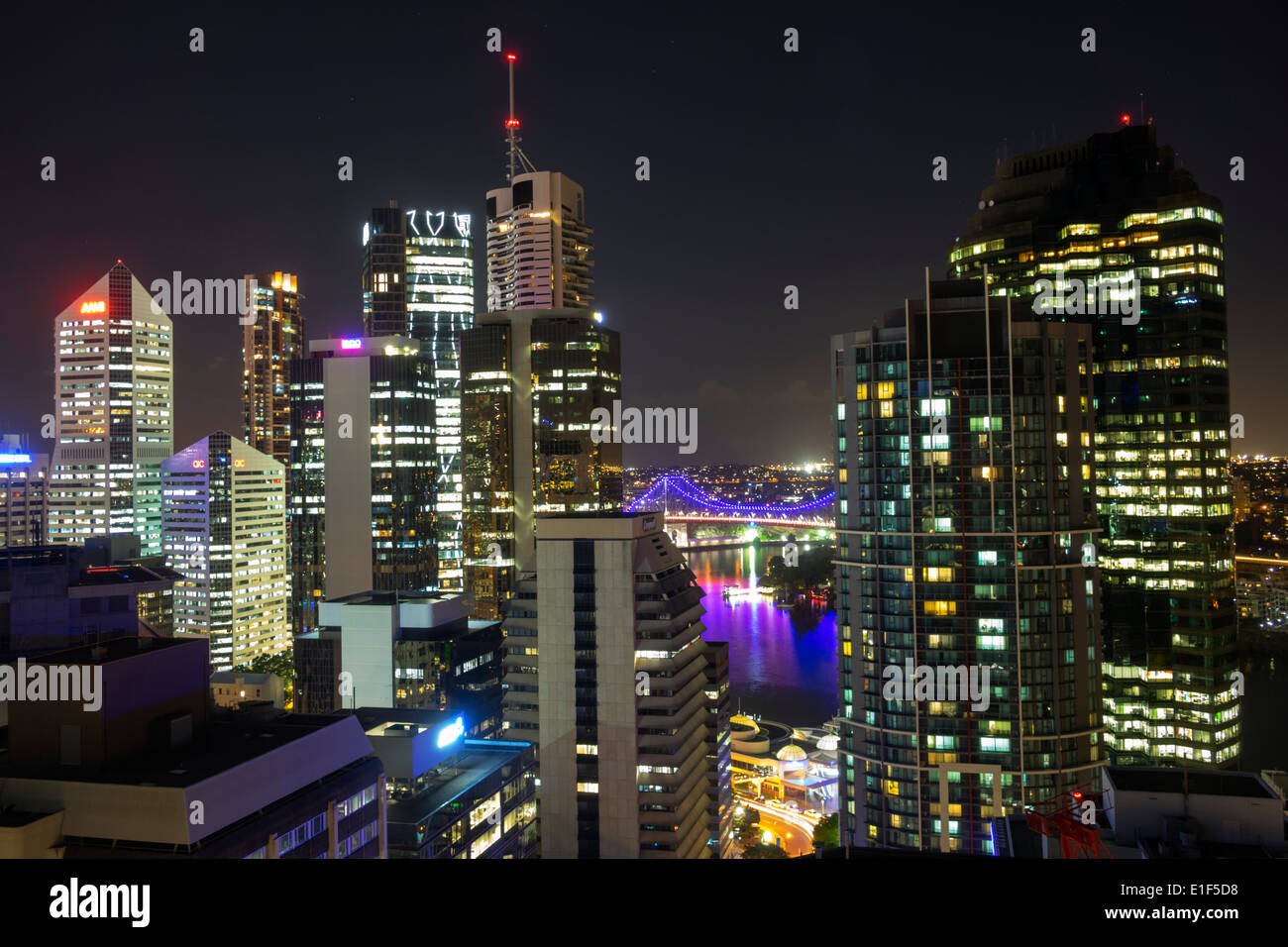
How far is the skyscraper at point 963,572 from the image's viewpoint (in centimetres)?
1703

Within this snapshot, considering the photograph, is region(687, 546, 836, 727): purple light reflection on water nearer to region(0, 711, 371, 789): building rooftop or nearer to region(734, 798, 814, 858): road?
region(734, 798, 814, 858): road

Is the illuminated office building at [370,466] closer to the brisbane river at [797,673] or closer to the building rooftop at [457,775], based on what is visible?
the brisbane river at [797,673]

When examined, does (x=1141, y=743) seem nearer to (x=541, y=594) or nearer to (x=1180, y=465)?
(x=1180, y=465)

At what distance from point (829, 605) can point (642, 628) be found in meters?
30.8

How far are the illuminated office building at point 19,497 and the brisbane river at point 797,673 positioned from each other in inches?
1302

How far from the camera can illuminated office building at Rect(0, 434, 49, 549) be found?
41.3 m

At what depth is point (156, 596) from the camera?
42.5 metres

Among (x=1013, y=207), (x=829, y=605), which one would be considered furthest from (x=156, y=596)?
(x=1013, y=207)

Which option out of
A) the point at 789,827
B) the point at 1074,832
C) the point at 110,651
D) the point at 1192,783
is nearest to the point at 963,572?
the point at 1192,783

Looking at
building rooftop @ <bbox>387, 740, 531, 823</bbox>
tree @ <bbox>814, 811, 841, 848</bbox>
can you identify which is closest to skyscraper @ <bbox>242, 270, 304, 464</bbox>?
building rooftop @ <bbox>387, 740, 531, 823</bbox>

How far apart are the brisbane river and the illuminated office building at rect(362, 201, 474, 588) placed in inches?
892

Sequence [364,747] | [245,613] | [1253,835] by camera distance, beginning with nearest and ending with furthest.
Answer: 1. [1253,835]
2. [364,747]
3. [245,613]

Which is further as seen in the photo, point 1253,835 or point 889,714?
point 889,714
